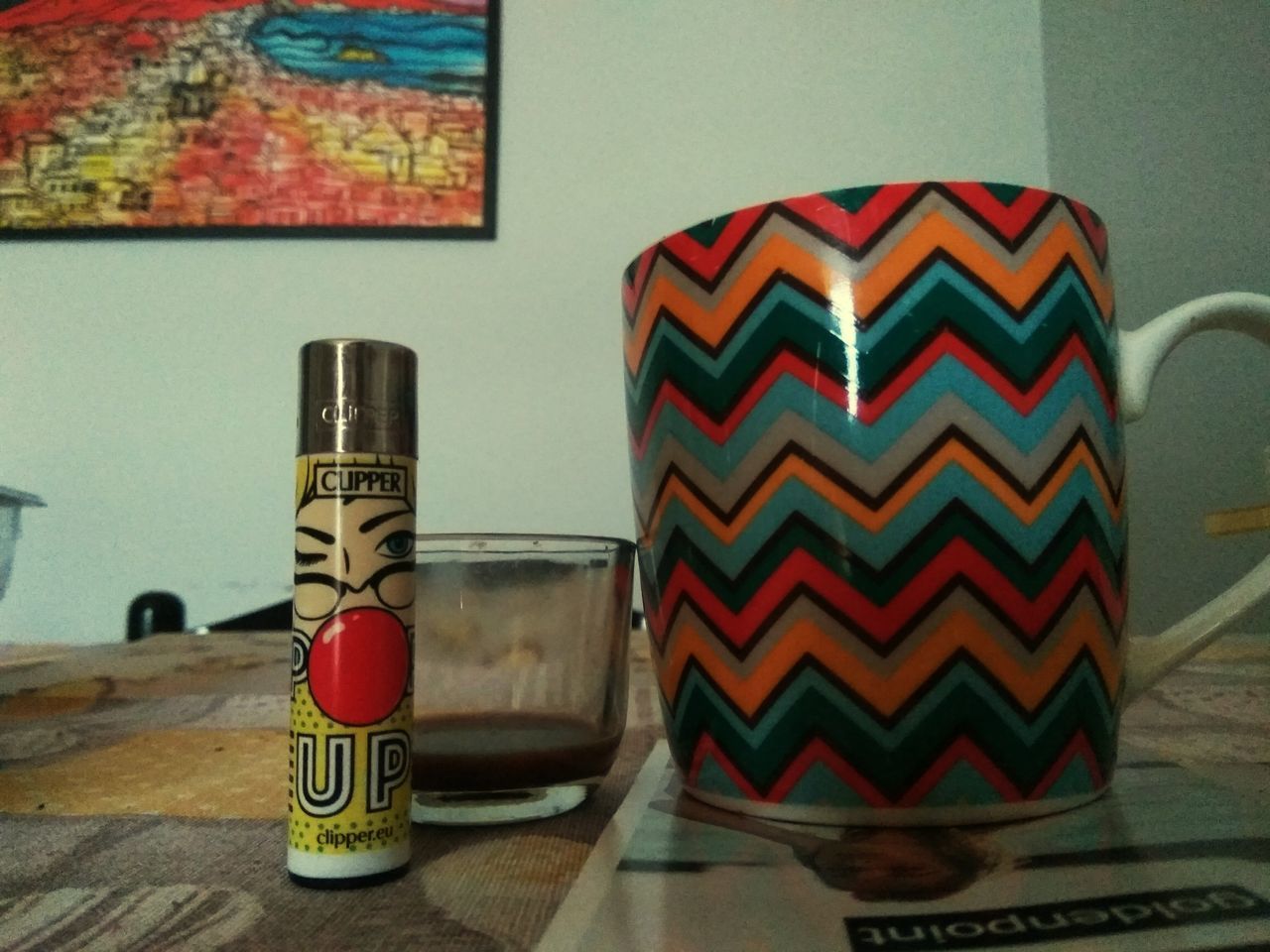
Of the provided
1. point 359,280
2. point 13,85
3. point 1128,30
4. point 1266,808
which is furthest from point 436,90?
point 1266,808

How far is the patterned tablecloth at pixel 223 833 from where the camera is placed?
20 centimetres

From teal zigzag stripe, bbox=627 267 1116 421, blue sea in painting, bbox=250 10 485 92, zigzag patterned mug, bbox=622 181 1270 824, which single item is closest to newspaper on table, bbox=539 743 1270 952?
zigzag patterned mug, bbox=622 181 1270 824

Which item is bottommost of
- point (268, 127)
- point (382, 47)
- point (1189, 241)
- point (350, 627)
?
point (350, 627)

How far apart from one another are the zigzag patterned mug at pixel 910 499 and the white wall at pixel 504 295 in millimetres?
984

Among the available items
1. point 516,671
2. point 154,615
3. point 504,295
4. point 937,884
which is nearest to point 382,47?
point 504,295

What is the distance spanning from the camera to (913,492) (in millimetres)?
232

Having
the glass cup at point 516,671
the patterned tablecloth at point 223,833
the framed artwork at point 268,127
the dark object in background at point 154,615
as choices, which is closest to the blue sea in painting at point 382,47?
the framed artwork at point 268,127

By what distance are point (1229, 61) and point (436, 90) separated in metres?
0.98

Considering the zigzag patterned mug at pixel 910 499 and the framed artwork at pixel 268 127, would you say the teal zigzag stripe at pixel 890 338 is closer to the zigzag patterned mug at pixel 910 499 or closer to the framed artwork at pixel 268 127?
the zigzag patterned mug at pixel 910 499

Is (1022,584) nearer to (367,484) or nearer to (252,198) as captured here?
(367,484)

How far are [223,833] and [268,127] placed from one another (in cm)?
126

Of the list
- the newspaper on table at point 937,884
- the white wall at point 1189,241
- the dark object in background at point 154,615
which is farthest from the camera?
the dark object in background at point 154,615

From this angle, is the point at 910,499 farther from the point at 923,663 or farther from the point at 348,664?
the point at 348,664

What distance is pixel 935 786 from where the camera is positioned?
9.3 inches
